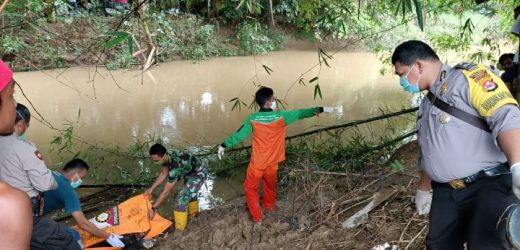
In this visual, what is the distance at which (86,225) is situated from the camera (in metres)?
3.18

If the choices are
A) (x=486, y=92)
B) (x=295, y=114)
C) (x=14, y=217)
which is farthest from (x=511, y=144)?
(x=295, y=114)

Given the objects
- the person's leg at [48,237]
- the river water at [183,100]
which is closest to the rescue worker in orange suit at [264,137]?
the river water at [183,100]

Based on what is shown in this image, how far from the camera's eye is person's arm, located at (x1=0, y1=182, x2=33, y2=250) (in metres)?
1.11

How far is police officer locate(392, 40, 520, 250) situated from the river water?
2543mm

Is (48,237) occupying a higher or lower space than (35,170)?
lower

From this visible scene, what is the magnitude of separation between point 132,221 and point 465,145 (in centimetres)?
311

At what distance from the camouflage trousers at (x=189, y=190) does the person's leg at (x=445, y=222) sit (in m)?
2.61

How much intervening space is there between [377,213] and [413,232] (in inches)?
15.0

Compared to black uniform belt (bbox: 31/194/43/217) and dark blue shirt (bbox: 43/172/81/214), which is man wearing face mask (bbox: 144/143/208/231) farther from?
black uniform belt (bbox: 31/194/43/217)

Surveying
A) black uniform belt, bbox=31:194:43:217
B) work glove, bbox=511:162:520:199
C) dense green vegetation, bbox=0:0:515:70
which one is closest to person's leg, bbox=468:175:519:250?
work glove, bbox=511:162:520:199

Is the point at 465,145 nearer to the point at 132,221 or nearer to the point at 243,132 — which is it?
the point at 243,132

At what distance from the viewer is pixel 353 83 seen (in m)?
12.0

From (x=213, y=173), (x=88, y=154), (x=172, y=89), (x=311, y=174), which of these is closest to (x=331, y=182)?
(x=311, y=174)

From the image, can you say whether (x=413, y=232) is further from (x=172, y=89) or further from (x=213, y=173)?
(x=172, y=89)
